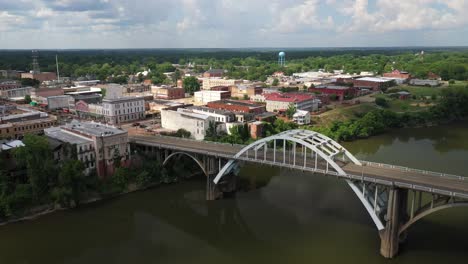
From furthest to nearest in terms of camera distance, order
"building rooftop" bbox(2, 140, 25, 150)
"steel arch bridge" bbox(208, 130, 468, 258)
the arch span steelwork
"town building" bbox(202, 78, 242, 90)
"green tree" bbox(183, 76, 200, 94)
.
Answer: "town building" bbox(202, 78, 242, 90) < "green tree" bbox(183, 76, 200, 94) < "building rooftop" bbox(2, 140, 25, 150) < the arch span steelwork < "steel arch bridge" bbox(208, 130, 468, 258)

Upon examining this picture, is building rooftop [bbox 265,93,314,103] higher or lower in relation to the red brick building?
lower

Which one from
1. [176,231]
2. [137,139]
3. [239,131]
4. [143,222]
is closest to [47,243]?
A: [143,222]

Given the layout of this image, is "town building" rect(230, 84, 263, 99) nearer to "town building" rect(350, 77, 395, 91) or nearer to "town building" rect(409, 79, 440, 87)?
"town building" rect(350, 77, 395, 91)

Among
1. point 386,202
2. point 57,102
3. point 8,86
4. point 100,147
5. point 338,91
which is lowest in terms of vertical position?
point 386,202

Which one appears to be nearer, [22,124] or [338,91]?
[22,124]

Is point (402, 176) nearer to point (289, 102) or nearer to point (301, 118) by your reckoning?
point (301, 118)

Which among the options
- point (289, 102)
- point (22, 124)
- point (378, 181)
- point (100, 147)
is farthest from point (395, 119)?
point (22, 124)

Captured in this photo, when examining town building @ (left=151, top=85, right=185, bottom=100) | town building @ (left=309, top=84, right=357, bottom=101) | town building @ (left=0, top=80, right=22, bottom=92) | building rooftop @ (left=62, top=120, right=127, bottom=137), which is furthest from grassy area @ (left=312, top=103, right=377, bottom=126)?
town building @ (left=0, top=80, right=22, bottom=92)
